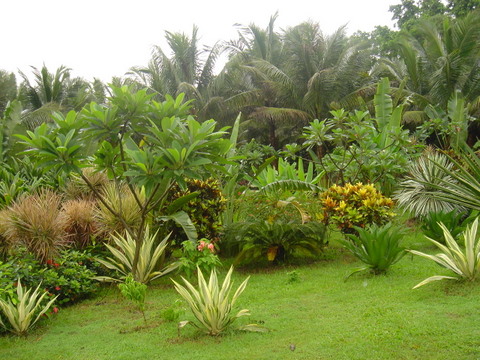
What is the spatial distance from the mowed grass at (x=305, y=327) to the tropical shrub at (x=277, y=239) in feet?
3.33

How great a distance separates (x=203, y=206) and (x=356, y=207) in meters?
2.58

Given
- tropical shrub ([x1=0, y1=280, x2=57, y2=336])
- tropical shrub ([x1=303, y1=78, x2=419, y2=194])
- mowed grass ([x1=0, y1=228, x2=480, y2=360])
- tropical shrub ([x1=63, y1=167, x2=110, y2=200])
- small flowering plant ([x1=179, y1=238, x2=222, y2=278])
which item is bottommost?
mowed grass ([x1=0, y1=228, x2=480, y2=360])

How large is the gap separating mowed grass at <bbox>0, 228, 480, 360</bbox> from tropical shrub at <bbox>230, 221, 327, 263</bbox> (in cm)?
102

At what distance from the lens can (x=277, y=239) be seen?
7.91m

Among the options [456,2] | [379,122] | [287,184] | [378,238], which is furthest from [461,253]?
[456,2]

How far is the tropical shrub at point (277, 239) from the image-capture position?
7.83 meters

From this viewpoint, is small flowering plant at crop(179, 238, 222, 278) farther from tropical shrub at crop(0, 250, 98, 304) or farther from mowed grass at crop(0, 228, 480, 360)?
tropical shrub at crop(0, 250, 98, 304)

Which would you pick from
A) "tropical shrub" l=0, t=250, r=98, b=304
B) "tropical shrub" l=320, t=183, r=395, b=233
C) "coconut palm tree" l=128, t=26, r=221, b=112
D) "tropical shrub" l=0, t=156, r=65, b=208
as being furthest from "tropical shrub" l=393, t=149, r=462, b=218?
"coconut palm tree" l=128, t=26, r=221, b=112

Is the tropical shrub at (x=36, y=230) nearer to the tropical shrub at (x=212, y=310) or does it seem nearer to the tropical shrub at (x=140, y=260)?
the tropical shrub at (x=140, y=260)

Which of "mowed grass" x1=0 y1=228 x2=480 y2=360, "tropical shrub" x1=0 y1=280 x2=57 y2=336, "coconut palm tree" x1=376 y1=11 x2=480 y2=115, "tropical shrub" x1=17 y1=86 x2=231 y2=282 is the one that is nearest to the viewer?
"mowed grass" x1=0 y1=228 x2=480 y2=360

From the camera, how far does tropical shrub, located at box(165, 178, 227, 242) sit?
8.34 meters

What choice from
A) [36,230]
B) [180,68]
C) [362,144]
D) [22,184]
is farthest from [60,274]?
[180,68]

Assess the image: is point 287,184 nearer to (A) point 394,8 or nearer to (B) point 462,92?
(B) point 462,92

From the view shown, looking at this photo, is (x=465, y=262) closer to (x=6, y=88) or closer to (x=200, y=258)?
(x=200, y=258)
